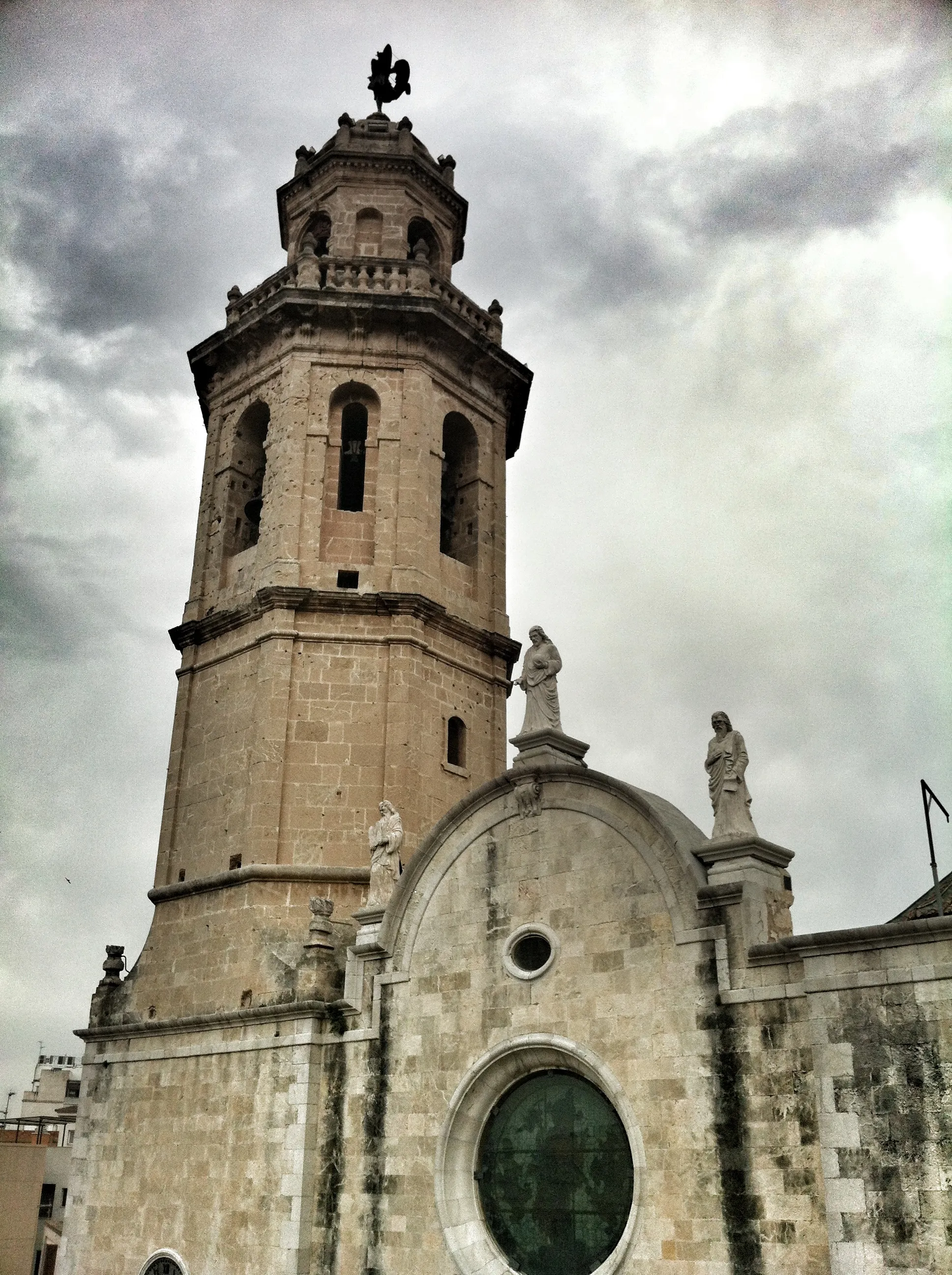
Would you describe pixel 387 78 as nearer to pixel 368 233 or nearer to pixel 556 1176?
pixel 368 233

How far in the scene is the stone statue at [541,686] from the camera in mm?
16531

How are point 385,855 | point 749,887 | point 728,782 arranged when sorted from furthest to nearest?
point 385,855
point 728,782
point 749,887

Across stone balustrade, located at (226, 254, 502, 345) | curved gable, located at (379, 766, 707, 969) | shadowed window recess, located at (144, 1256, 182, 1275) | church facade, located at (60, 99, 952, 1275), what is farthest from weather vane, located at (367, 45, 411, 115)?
shadowed window recess, located at (144, 1256, 182, 1275)

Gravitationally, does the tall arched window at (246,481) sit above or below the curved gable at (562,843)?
above

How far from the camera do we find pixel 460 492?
2358 centimetres

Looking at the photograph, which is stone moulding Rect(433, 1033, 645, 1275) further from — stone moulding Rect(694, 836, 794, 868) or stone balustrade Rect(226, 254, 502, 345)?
stone balustrade Rect(226, 254, 502, 345)

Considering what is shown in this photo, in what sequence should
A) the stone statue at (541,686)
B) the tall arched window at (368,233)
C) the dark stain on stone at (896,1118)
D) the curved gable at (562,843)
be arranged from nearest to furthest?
the dark stain on stone at (896,1118), the curved gable at (562,843), the stone statue at (541,686), the tall arched window at (368,233)

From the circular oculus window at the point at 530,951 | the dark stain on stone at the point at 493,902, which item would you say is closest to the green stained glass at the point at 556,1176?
the circular oculus window at the point at 530,951

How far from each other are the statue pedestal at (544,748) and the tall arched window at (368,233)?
12.4 m

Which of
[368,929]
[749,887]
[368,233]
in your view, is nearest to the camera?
[749,887]

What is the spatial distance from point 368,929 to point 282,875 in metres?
2.31

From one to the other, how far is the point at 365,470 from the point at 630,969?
1137cm

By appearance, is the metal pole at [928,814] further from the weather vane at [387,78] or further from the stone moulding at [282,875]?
the weather vane at [387,78]

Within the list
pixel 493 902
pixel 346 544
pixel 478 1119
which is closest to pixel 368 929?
pixel 493 902
